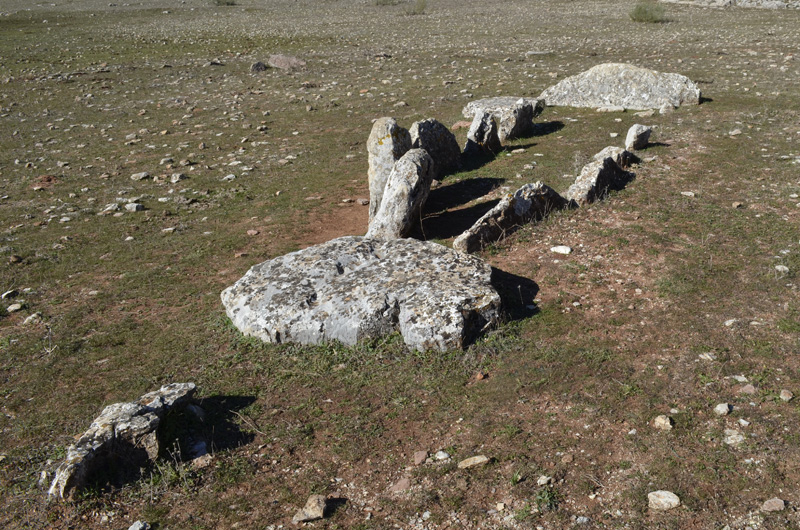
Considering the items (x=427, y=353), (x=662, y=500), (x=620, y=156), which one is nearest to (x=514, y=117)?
(x=620, y=156)

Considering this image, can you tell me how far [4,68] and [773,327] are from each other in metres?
31.6

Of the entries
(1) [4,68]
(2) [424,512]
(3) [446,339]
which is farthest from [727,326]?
(1) [4,68]

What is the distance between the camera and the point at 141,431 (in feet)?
19.1

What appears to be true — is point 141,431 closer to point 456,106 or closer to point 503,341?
point 503,341

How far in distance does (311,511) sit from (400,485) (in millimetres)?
789

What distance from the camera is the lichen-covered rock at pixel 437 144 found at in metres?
12.9

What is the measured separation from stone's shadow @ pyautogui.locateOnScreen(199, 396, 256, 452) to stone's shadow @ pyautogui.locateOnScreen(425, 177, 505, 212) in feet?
19.3

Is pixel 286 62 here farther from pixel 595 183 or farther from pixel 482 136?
pixel 595 183

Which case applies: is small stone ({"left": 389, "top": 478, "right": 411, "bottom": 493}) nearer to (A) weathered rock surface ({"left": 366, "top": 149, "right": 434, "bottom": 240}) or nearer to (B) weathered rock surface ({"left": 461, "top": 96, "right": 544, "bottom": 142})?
(A) weathered rock surface ({"left": 366, "top": 149, "right": 434, "bottom": 240})

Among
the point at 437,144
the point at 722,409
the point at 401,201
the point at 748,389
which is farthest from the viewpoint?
the point at 437,144

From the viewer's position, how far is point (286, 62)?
26.9 metres

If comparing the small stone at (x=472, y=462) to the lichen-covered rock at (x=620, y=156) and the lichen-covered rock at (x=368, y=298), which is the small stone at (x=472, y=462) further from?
the lichen-covered rock at (x=620, y=156)

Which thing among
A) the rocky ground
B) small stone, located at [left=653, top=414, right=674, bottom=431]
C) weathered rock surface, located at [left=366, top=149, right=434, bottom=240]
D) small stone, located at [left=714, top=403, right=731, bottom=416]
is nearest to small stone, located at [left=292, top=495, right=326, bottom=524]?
the rocky ground

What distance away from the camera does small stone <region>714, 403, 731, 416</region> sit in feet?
19.4
